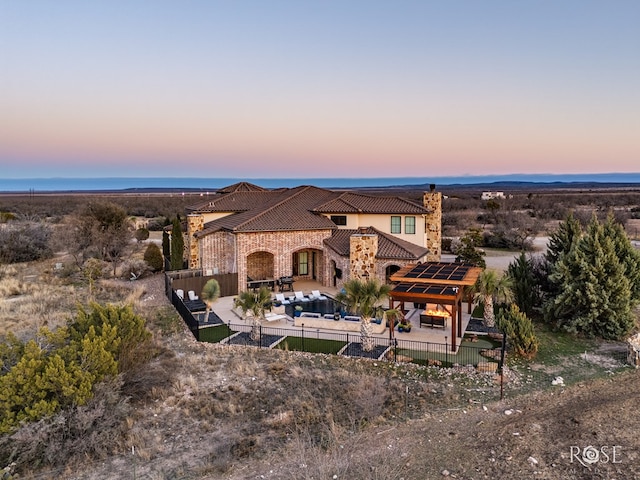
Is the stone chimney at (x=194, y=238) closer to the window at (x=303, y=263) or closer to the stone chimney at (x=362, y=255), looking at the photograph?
the window at (x=303, y=263)

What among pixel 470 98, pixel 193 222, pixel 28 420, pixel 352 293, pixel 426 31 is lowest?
pixel 28 420

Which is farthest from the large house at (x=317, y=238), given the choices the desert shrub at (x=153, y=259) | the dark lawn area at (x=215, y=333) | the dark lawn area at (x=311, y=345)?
the dark lawn area at (x=311, y=345)

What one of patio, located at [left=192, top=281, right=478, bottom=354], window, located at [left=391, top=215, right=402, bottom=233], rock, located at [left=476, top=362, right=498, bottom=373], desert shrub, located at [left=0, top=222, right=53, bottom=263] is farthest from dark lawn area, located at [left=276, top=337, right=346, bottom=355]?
desert shrub, located at [left=0, top=222, right=53, bottom=263]

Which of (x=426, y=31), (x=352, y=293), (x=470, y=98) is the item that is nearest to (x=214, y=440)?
(x=352, y=293)

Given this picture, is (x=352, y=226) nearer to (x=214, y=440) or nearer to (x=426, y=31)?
(x=426, y=31)

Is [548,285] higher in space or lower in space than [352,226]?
lower

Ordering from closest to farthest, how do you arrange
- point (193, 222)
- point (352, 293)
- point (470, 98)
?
point (352, 293) < point (193, 222) < point (470, 98)

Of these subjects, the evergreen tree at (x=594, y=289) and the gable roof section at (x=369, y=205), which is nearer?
the evergreen tree at (x=594, y=289)
